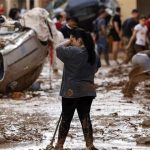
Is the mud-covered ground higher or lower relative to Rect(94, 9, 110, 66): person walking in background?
higher

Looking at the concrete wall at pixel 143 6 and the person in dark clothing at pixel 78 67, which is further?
the concrete wall at pixel 143 6

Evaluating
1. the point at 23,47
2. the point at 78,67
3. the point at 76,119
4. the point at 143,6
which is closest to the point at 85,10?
the point at 143,6

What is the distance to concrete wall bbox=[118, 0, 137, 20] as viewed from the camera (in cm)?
3247

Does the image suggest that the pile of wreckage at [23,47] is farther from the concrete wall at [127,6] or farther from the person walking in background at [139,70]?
the concrete wall at [127,6]

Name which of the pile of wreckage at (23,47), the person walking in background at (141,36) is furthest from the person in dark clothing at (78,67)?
the person walking in background at (141,36)

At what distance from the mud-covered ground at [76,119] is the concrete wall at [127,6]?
16.1 m

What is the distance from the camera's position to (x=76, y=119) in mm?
11227

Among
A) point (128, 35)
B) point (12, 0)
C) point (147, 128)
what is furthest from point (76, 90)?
point (12, 0)

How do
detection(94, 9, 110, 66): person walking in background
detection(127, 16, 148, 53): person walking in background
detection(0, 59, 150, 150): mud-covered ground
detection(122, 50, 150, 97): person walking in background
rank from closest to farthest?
detection(0, 59, 150, 150): mud-covered ground, detection(122, 50, 150, 97): person walking in background, detection(127, 16, 148, 53): person walking in background, detection(94, 9, 110, 66): person walking in background

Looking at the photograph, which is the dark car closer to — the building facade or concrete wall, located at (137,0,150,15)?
the building facade

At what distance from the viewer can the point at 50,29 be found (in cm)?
1523

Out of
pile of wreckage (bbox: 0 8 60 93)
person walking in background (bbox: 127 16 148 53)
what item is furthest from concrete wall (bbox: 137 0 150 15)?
Answer: pile of wreckage (bbox: 0 8 60 93)

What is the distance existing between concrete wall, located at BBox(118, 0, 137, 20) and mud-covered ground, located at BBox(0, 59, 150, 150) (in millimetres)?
16095

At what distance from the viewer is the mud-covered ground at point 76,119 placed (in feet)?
30.5
